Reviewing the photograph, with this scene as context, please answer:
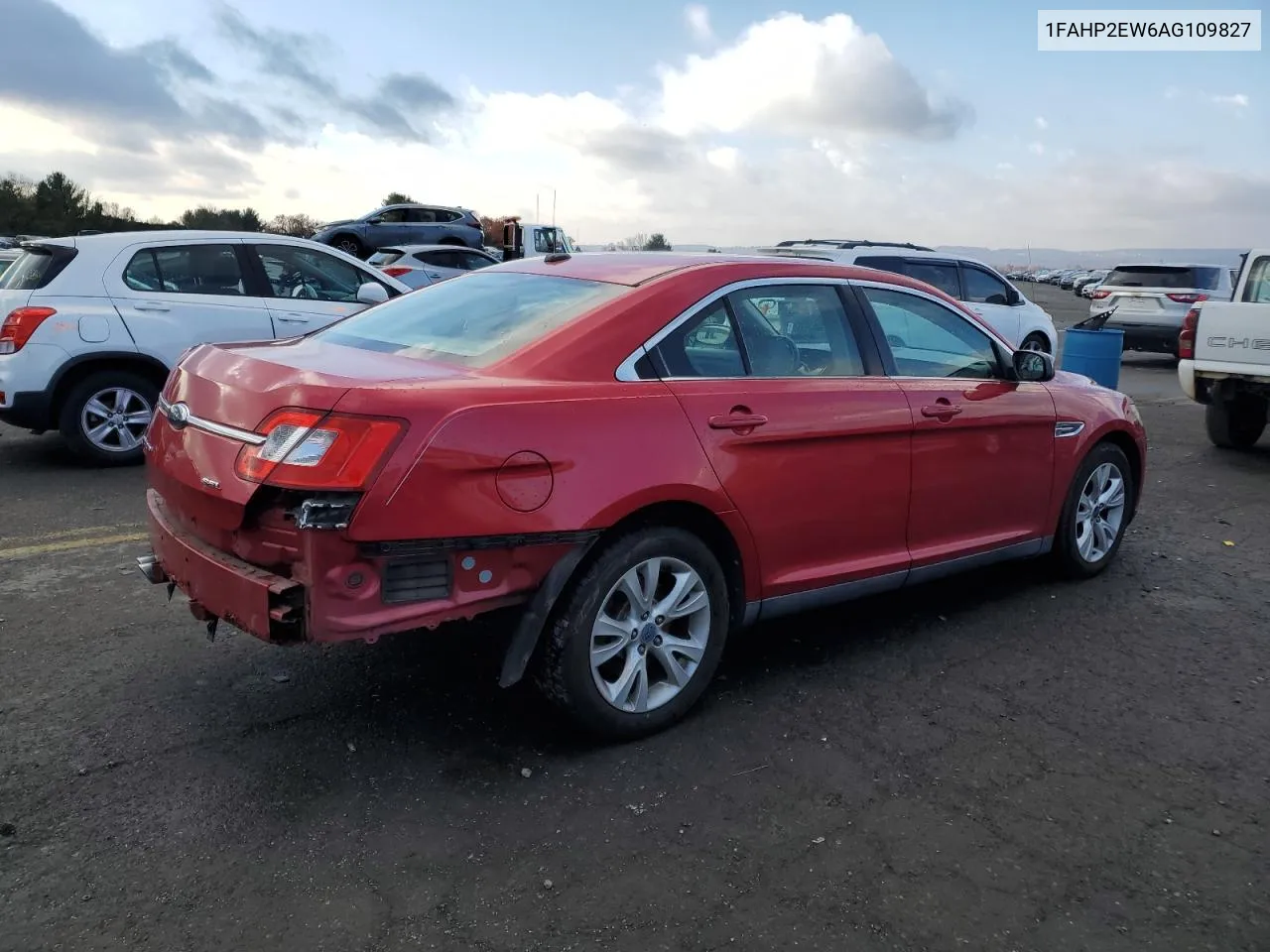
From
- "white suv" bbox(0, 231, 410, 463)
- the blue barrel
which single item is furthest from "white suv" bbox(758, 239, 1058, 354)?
"white suv" bbox(0, 231, 410, 463)

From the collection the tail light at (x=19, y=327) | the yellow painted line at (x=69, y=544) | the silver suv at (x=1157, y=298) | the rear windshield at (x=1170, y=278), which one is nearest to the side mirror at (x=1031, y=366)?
the yellow painted line at (x=69, y=544)

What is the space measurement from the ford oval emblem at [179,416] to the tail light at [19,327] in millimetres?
4787

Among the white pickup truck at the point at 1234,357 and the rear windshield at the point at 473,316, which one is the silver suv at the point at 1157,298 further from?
the rear windshield at the point at 473,316

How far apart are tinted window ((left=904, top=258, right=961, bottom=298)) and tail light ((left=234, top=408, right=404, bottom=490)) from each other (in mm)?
10343

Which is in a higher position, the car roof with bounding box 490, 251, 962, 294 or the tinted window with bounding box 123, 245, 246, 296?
the tinted window with bounding box 123, 245, 246, 296

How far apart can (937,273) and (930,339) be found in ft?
28.8

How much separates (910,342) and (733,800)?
225cm

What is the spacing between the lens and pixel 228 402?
→ 337cm

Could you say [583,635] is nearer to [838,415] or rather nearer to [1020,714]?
[838,415]

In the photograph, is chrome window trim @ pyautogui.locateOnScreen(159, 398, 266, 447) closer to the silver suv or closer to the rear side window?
the rear side window

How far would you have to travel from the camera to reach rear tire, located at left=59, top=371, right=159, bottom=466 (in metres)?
7.79

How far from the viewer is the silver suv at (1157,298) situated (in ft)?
57.8

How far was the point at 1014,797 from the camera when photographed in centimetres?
336

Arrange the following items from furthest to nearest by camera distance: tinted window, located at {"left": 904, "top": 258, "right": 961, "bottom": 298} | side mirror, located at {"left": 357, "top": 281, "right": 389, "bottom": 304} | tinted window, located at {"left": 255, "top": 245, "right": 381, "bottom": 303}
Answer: tinted window, located at {"left": 904, "top": 258, "right": 961, "bottom": 298}
tinted window, located at {"left": 255, "top": 245, "right": 381, "bottom": 303}
side mirror, located at {"left": 357, "top": 281, "right": 389, "bottom": 304}
